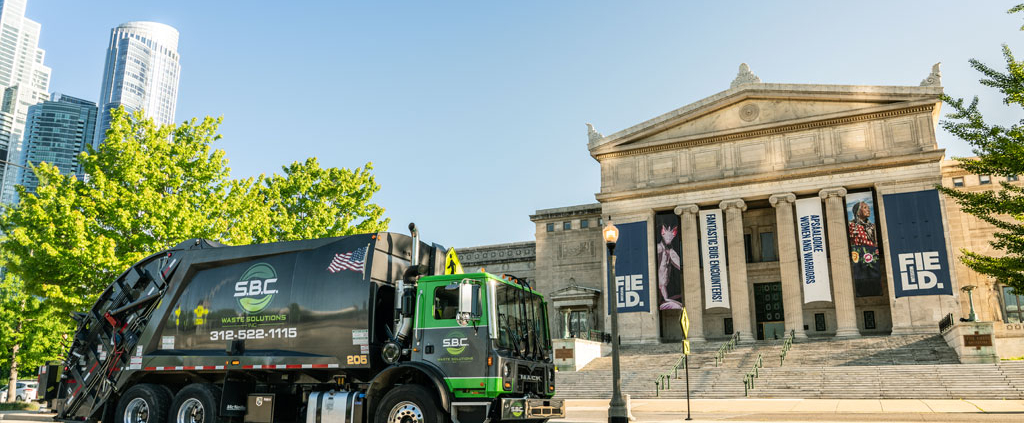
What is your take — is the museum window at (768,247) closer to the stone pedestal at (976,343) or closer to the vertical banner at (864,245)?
the vertical banner at (864,245)

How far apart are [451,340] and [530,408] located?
175 centimetres

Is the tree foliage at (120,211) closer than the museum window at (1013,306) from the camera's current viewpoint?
Yes

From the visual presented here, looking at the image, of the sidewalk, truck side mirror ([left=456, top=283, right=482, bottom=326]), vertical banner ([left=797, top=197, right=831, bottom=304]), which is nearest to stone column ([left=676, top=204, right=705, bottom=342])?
vertical banner ([left=797, top=197, right=831, bottom=304])

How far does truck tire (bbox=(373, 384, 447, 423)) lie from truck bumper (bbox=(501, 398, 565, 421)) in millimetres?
1072

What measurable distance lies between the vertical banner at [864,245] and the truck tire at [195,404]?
35.1 m

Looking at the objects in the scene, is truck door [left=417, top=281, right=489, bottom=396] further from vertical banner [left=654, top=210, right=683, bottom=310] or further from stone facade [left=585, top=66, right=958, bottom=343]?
stone facade [left=585, top=66, right=958, bottom=343]

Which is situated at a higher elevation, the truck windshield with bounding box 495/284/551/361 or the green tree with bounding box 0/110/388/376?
the green tree with bounding box 0/110/388/376

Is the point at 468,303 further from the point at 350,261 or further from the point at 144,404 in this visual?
the point at 144,404

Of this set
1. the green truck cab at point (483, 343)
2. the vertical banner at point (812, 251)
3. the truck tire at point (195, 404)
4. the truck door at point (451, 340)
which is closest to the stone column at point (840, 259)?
the vertical banner at point (812, 251)

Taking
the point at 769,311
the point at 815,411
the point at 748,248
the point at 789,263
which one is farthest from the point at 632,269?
the point at 815,411

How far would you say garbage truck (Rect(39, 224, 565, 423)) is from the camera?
11312 millimetres

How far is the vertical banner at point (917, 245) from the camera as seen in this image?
117 feet

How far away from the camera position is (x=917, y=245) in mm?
36469

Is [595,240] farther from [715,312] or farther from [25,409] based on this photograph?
[25,409]
